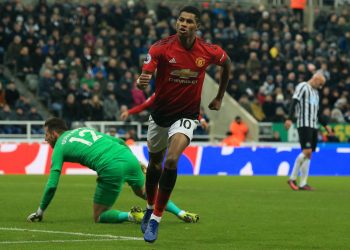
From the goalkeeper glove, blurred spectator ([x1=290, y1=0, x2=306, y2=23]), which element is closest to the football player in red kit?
the goalkeeper glove

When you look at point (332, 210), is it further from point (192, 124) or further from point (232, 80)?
point (232, 80)

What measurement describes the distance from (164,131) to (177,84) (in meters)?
0.66

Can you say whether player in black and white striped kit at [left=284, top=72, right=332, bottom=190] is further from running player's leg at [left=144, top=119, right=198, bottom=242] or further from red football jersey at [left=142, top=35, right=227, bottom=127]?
running player's leg at [left=144, top=119, right=198, bottom=242]

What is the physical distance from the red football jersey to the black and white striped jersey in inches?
378

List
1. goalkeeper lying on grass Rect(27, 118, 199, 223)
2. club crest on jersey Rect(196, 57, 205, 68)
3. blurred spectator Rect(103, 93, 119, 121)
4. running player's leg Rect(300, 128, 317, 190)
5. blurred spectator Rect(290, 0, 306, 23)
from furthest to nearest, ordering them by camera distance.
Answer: blurred spectator Rect(290, 0, 306, 23) → blurred spectator Rect(103, 93, 119, 121) → running player's leg Rect(300, 128, 317, 190) → goalkeeper lying on grass Rect(27, 118, 199, 223) → club crest on jersey Rect(196, 57, 205, 68)

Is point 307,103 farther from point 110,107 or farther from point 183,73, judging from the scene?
point 110,107

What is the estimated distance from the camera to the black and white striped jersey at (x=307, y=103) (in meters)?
20.8

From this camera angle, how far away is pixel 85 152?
12.4 metres

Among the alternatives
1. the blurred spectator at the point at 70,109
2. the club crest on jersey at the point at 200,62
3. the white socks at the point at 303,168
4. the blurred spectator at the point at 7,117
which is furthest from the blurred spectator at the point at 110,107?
the club crest on jersey at the point at 200,62

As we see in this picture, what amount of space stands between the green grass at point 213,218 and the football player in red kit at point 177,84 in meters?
0.70

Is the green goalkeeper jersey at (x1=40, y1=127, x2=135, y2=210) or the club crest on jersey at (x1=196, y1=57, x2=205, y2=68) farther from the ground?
the club crest on jersey at (x1=196, y1=57, x2=205, y2=68)

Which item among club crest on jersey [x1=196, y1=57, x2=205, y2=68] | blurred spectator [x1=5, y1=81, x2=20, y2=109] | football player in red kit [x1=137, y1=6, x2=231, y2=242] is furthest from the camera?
blurred spectator [x1=5, y1=81, x2=20, y2=109]

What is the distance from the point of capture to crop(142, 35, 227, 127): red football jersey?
11.2 m

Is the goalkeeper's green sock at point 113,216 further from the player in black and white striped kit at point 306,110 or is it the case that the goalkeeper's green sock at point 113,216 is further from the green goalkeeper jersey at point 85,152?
the player in black and white striped kit at point 306,110
